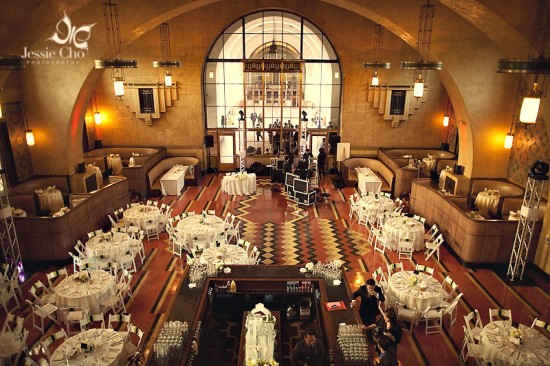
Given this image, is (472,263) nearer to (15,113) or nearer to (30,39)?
(30,39)

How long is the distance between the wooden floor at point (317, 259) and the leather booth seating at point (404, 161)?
6.29ft

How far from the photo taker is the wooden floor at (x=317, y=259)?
693cm

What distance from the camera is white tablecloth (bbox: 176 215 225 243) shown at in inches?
383

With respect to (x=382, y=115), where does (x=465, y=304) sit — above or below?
below

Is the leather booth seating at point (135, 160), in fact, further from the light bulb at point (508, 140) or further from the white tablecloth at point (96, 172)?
the light bulb at point (508, 140)

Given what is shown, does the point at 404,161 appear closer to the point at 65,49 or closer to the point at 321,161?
the point at 321,161

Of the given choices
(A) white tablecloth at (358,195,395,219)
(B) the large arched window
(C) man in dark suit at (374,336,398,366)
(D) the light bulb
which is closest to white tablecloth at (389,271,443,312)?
(C) man in dark suit at (374,336,398,366)

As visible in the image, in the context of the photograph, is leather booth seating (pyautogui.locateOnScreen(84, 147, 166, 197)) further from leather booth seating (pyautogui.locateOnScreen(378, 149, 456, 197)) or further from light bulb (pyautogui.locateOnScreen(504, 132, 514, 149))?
light bulb (pyautogui.locateOnScreen(504, 132, 514, 149))

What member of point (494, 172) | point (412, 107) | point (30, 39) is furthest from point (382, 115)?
point (30, 39)

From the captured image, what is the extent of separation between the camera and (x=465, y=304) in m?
7.85

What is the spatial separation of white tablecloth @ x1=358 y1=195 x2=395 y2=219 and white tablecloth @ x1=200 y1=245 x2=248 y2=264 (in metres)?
4.52

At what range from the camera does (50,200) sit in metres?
11.4

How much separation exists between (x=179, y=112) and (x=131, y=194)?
437 cm

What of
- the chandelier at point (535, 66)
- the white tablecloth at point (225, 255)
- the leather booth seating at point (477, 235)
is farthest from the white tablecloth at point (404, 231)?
the white tablecloth at point (225, 255)
